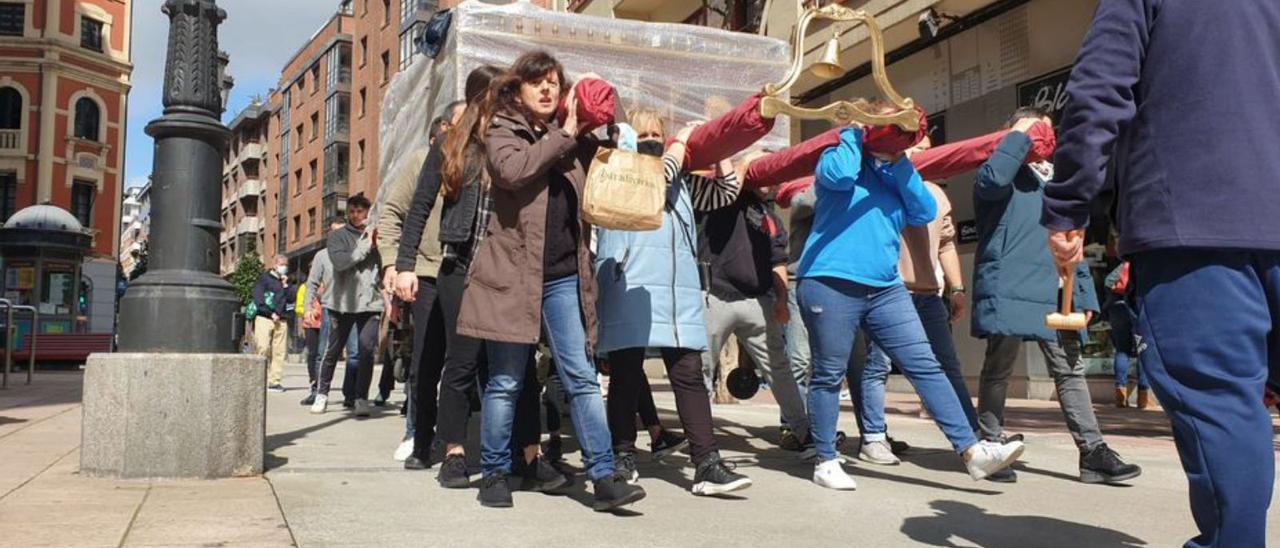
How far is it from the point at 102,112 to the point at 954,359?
44.3 m

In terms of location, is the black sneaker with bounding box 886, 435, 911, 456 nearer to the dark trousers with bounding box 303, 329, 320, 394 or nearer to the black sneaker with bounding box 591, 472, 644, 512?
the black sneaker with bounding box 591, 472, 644, 512

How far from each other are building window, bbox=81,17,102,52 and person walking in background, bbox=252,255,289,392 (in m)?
35.2

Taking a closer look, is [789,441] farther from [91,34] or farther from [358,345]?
[91,34]

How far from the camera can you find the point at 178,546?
3150 mm

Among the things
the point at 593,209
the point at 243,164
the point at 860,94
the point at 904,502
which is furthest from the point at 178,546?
the point at 243,164

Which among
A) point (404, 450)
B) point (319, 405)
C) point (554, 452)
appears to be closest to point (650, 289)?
point (554, 452)

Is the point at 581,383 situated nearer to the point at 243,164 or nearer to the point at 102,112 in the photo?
the point at 102,112

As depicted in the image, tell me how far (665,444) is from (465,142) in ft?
7.02

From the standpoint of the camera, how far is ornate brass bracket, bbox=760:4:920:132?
3.99 meters

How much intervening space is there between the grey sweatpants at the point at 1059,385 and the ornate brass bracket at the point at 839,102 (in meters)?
1.41

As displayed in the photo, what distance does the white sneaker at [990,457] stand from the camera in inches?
162

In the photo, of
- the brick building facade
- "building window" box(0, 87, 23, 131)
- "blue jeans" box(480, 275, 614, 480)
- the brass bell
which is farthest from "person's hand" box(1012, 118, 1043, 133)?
"building window" box(0, 87, 23, 131)

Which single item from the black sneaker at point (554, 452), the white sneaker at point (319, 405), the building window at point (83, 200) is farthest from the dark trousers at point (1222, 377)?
the building window at point (83, 200)

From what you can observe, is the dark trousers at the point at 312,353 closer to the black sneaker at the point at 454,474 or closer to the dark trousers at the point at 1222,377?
the black sneaker at the point at 454,474
